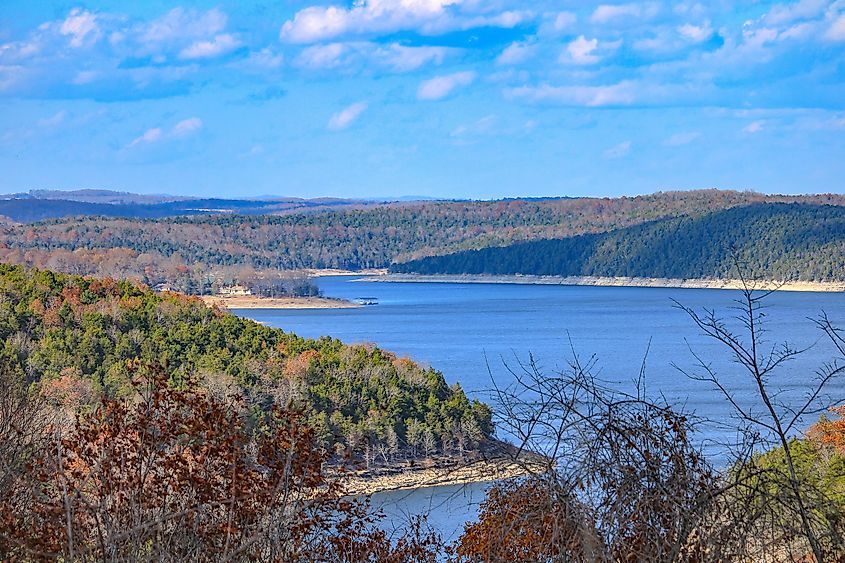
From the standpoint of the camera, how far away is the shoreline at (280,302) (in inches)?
4074

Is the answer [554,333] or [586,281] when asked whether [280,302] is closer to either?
[554,333]

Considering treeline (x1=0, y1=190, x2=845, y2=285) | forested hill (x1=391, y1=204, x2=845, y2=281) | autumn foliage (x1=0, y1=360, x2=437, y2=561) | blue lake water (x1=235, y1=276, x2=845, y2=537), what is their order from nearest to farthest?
autumn foliage (x1=0, y1=360, x2=437, y2=561) < blue lake water (x1=235, y1=276, x2=845, y2=537) < forested hill (x1=391, y1=204, x2=845, y2=281) < treeline (x1=0, y1=190, x2=845, y2=285)

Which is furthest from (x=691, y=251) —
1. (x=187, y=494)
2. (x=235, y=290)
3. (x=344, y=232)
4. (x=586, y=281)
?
(x=187, y=494)

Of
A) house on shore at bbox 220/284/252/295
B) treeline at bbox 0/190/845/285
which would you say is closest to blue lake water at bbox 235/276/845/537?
house on shore at bbox 220/284/252/295

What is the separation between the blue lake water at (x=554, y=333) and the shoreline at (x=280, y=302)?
11.0ft

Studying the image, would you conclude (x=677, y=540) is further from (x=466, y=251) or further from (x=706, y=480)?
(x=466, y=251)

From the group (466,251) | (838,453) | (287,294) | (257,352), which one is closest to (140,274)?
(287,294)

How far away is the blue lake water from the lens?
33.9 meters

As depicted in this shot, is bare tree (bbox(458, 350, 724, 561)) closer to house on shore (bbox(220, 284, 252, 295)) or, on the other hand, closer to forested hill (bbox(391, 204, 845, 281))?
house on shore (bbox(220, 284, 252, 295))

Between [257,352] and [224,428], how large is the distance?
33.8 meters

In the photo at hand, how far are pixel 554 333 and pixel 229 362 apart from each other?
32321 mm

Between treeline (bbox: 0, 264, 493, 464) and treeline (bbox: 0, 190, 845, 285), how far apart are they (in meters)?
76.6

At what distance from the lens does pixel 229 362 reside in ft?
124

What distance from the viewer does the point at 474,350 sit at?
58.8m
